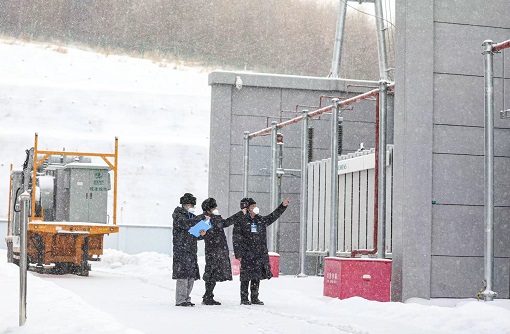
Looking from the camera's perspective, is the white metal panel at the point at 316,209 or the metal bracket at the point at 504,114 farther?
the white metal panel at the point at 316,209

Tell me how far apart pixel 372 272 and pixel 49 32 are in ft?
305

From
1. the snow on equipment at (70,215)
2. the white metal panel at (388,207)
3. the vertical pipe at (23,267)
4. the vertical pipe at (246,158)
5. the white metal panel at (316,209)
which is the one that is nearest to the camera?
the vertical pipe at (23,267)

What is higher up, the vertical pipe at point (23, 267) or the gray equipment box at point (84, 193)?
the gray equipment box at point (84, 193)

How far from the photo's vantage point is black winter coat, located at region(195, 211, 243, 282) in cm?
1500

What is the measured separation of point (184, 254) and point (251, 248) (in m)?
1.11

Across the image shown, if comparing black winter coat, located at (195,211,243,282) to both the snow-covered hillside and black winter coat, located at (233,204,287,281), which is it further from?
the snow-covered hillside

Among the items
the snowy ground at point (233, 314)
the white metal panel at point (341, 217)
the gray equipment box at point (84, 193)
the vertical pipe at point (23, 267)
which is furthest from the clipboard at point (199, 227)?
the gray equipment box at point (84, 193)

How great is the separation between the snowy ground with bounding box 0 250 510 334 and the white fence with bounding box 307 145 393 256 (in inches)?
78.6

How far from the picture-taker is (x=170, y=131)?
9106cm

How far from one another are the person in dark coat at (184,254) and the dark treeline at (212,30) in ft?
237

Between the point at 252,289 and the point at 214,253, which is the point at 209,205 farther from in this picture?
the point at 252,289

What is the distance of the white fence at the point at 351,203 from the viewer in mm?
19406

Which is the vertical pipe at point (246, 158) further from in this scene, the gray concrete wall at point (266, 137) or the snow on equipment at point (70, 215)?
the snow on equipment at point (70, 215)

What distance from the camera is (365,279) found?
51.0ft
